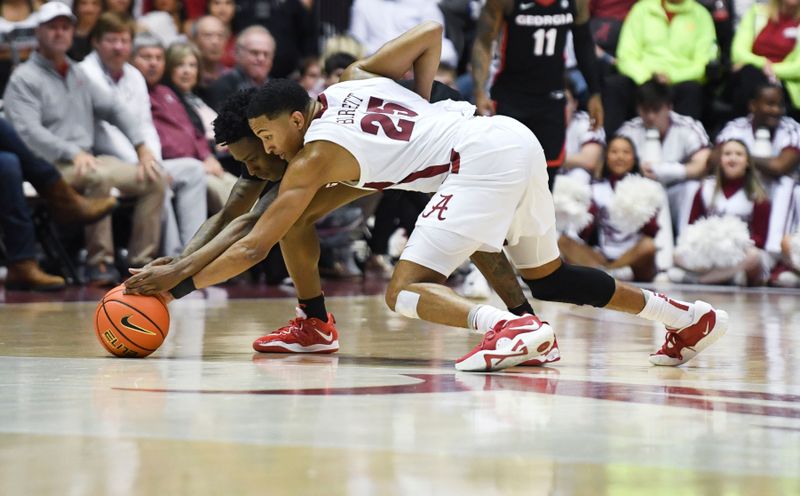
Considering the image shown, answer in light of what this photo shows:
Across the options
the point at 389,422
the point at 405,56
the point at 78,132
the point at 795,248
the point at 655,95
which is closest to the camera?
the point at 389,422

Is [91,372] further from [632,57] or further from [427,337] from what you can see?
[632,57]

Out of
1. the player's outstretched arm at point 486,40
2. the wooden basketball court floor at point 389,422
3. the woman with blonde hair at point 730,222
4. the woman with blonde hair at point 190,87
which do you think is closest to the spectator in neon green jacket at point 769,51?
the woman with blonde hair at point 730,222

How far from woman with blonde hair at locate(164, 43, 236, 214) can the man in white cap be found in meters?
0.74

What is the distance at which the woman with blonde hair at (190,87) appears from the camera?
373 inches

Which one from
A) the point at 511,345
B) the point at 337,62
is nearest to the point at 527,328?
the point at 511,345

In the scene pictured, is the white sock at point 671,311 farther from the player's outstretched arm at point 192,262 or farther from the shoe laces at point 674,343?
the player's outstretched arm at point 192,262

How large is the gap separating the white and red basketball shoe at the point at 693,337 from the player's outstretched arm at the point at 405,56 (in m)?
1.34

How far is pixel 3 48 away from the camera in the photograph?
29.6ft

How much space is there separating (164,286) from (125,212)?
4919 mm

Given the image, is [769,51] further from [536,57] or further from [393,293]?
[393,293]

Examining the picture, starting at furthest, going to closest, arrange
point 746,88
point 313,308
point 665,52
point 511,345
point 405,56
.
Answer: point 665,52 → point 746,88 → point 313,308 → point 405,56 → point 511,345

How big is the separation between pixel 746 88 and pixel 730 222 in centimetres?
186

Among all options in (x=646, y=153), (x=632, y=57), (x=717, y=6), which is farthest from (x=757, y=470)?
(x=717, y=6)

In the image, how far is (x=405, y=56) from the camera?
4.69 metres
